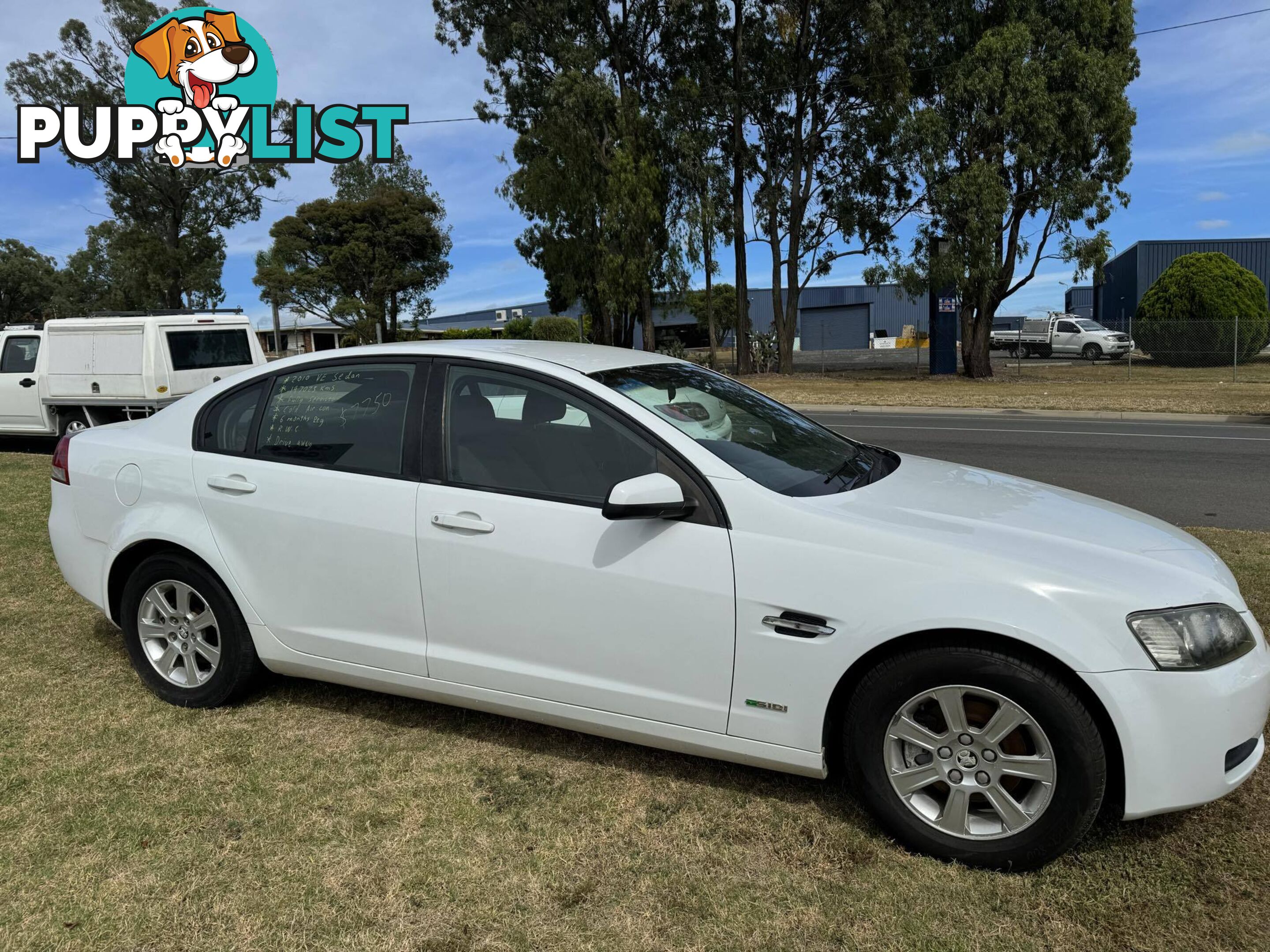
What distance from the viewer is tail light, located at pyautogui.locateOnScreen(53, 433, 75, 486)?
4262 millimetres

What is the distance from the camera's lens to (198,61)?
2853 cm

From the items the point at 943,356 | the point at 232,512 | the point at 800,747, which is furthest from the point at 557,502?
the point at 943,356

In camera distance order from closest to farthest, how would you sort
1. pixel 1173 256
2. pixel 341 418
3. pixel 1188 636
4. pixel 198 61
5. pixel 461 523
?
pixel 1188 636
pixel 461 523
pixel 341 418
pixel 198 61
pixel 1173 256

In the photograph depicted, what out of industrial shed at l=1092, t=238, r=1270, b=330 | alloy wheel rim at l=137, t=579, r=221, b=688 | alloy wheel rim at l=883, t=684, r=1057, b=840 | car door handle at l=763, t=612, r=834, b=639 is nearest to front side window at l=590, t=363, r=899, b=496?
car door handle at l=763, t=612, r=834, b=639

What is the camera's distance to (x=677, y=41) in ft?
94.6

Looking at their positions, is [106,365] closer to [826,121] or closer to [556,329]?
[826,121]

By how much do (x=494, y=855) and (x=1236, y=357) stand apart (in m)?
28.4

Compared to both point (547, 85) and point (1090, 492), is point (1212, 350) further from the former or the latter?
point (1090, 492)

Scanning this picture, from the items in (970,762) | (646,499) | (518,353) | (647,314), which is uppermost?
(647,314)

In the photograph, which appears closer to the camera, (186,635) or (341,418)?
(341,418)

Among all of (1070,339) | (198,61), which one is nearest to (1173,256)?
(1070,339)

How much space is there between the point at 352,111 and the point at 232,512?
25.1 metres

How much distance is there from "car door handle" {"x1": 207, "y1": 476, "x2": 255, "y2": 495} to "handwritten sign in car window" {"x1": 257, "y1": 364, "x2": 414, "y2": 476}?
13cm

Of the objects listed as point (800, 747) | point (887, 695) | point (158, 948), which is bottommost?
point (158, 948)
